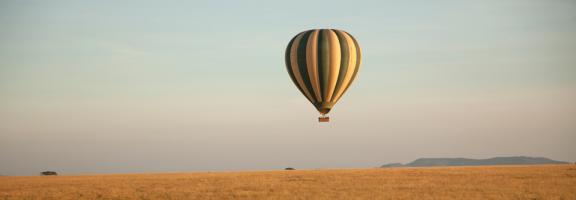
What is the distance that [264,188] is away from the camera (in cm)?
4106

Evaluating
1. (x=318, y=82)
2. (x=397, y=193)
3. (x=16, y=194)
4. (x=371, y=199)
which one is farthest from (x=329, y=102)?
(x=16, y=194)

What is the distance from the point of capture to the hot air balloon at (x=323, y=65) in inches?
2050

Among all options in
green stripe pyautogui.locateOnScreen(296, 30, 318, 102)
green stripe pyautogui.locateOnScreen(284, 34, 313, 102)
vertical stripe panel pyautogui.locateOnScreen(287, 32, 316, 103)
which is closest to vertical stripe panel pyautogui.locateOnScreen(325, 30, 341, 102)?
green stripe pyautogui.locateOnScreen(296, 30, 318, 102)

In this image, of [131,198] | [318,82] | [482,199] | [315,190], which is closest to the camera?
[482,199]

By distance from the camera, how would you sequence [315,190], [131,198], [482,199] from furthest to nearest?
[315,190], [131,198], [482,199]

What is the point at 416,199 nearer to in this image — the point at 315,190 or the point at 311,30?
the point at 315,190

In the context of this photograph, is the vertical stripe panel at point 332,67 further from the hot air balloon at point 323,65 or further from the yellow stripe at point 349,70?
the yellow stripe at point 349,70

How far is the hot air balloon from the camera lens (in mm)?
52062

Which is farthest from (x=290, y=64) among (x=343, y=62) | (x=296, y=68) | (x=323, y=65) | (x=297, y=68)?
(x=343, y=62)

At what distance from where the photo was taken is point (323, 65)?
5197cm

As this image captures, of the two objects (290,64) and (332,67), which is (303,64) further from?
(332,67)

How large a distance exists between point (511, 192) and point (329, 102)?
19.0 metres

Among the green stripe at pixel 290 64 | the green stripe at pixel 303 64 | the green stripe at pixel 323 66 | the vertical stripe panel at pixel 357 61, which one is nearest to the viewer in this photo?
the green stripe at pixel 323 66

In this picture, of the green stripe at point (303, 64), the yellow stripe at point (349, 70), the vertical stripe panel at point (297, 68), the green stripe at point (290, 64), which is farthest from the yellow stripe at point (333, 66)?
the green stripe at point (290, 64)
